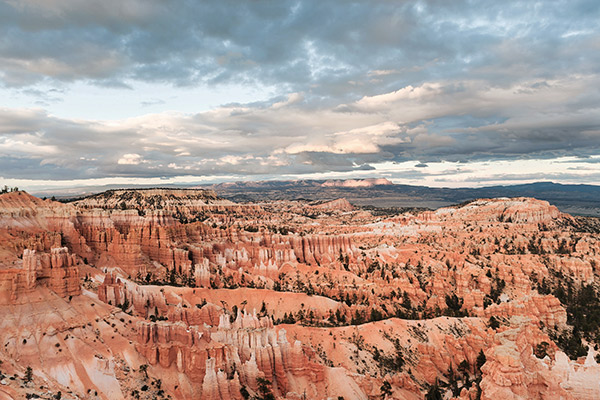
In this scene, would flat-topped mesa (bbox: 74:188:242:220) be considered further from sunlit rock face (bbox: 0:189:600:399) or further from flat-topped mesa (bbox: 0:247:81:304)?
flat-topped mesa (bbox: 0:247:81:304)

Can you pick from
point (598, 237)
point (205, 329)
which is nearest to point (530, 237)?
point (598, 237)

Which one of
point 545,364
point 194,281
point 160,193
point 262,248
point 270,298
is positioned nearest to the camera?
point 545,364

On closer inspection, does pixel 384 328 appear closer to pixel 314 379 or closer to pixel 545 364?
pixel 314 379

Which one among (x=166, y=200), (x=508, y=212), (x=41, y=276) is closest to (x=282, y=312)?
(x=41, y=276)

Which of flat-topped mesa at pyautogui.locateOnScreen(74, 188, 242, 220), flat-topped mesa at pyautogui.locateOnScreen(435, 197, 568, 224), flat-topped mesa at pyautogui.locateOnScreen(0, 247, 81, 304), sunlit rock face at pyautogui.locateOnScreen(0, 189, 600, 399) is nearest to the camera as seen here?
sunlit rock face at pyautogui.locateOnScreen(0, 189, 600, 399)

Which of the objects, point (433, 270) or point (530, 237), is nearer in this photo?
point (433, 270)

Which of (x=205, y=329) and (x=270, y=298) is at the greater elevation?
(x=205, y=329)

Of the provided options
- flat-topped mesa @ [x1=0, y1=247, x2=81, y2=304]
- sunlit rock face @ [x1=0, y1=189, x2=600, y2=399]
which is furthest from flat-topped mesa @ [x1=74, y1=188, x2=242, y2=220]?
flat-topped mesa @ [x1=0, y1=247, x2=81, y2=304]
